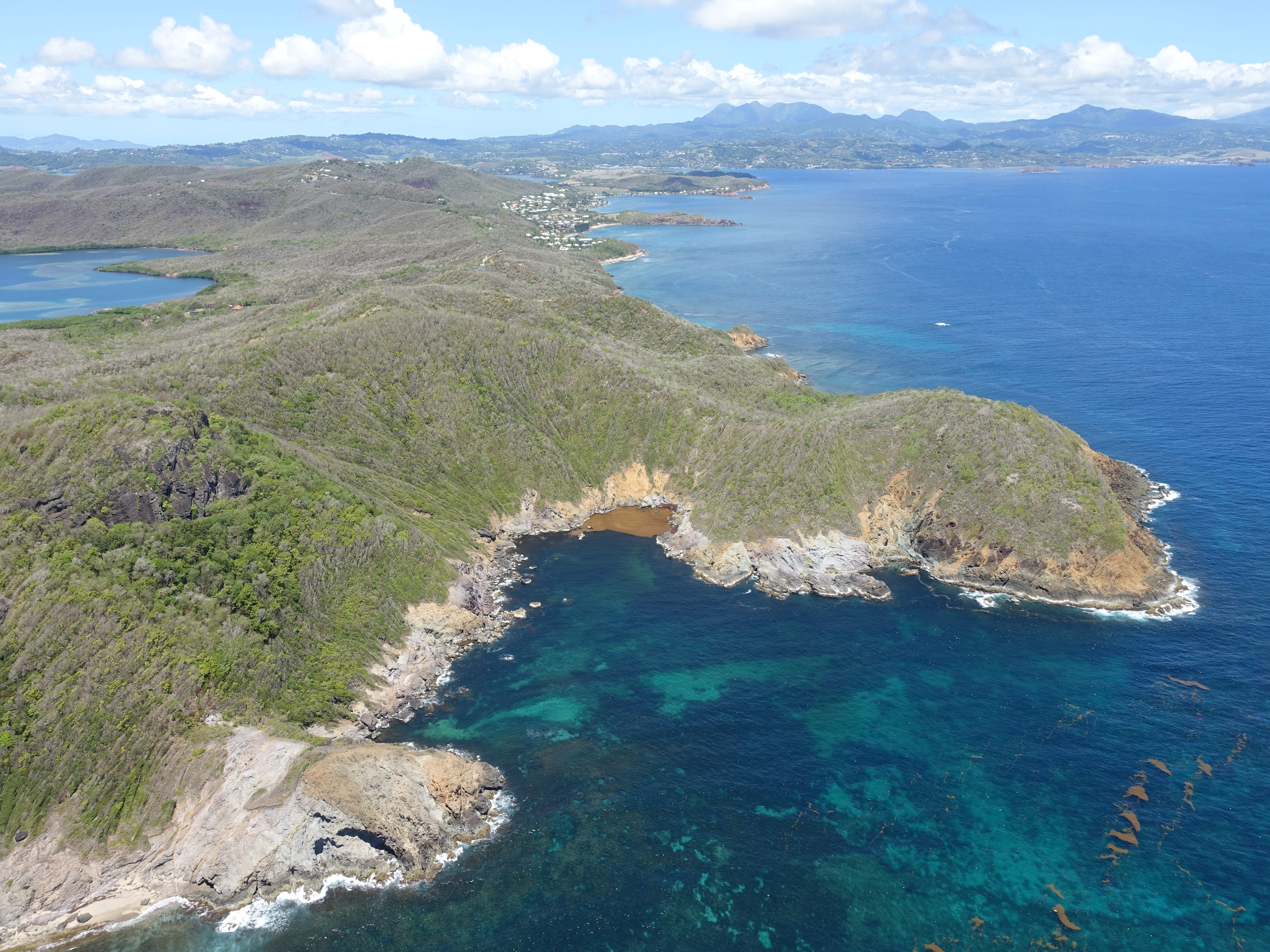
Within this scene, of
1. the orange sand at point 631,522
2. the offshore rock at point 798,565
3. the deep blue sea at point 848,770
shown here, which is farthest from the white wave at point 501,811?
the orange sand at point 631,522

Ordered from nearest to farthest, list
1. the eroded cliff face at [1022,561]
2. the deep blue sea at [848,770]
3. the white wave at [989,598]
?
the deep blue sea at [848,770] < the eroded cliff face at [1022,561] < the white wave at [989,598]

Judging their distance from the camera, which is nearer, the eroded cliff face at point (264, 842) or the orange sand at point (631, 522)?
the eroded cliff face at point (264, 842)

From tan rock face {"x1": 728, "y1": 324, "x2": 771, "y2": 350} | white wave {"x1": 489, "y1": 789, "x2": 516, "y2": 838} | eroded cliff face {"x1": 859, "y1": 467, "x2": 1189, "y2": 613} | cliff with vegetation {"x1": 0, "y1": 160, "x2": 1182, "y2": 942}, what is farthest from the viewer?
tan rock face {"x1": 728, "y1": 324, "x2": 771, "y2": 350}

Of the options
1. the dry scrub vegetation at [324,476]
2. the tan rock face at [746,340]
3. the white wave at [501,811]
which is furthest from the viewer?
the tan rock face at [746,340]

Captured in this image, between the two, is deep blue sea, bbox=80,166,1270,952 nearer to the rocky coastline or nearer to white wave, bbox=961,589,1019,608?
white wave, bbox=961,589,1019,608

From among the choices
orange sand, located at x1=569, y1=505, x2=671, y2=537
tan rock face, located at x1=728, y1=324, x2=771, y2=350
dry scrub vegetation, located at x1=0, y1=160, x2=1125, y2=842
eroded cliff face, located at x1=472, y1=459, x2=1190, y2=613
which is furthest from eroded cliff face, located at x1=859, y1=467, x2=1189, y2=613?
tan rock face, located at x1=728, y1=324, x2=771, y2=350

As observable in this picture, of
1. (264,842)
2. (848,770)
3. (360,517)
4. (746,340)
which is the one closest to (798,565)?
(848,770)

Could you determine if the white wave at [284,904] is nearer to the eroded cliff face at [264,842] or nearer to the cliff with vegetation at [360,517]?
the eroded cliff face at [264,842]
